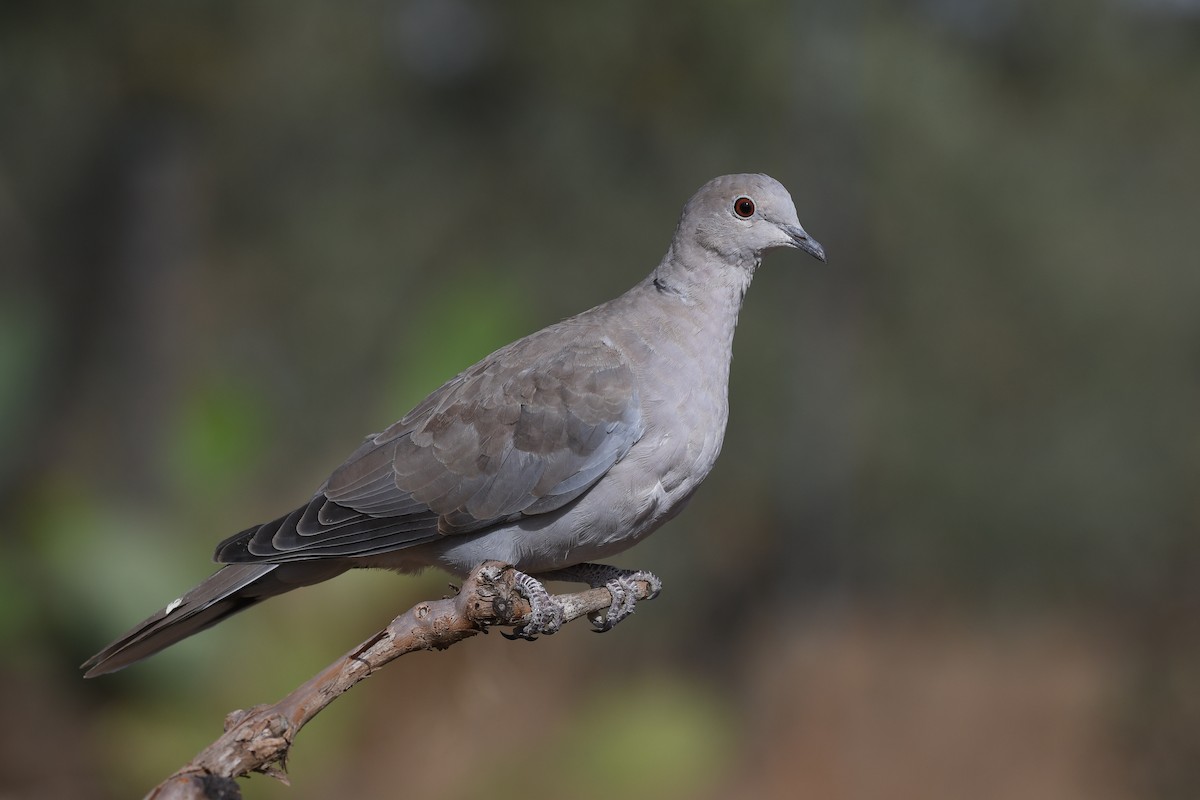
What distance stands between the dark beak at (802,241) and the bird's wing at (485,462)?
801mm

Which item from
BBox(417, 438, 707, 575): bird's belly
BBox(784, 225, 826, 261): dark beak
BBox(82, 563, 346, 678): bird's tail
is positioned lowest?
BBox(82, 563, 346, 678): bird's tail

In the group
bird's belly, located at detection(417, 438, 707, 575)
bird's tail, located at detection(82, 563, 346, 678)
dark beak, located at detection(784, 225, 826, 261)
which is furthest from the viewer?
dark beak, located at detection(784, 225, 826, 261)

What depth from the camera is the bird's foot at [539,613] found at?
3.54m

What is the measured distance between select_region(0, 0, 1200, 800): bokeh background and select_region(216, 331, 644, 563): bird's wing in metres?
4.75

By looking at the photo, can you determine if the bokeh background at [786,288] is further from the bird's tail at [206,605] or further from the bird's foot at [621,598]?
the bird's foot at [621,598]

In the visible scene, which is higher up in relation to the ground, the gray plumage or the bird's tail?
the gray plumage

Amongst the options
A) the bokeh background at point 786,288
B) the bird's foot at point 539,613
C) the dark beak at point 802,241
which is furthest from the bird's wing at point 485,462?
the bokeh background at point 786,288

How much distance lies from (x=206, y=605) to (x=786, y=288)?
Result: 1001 cm

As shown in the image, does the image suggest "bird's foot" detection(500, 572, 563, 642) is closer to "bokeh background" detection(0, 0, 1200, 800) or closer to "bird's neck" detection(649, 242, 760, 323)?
"bird's neck" detection(649, 242, 760, 323)

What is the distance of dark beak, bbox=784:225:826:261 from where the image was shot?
423 centimetres

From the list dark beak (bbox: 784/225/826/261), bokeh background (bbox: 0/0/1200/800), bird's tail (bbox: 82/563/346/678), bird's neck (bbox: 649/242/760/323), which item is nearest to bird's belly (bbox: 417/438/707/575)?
bird's tail (bbox: 82/563/346/678)

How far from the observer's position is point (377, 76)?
14.3 metres

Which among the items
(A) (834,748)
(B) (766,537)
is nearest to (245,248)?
(B) (766,537)

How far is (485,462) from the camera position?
4047mm
